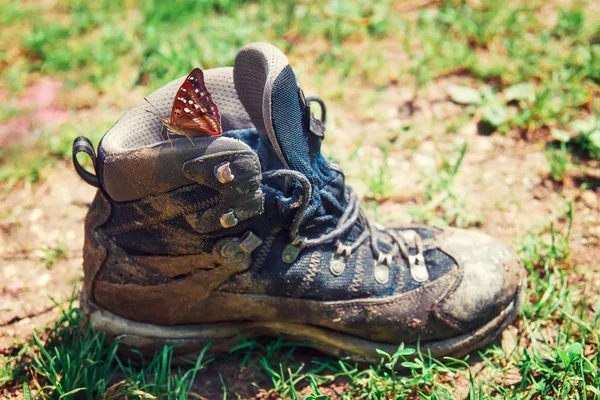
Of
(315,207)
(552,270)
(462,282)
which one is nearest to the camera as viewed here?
(315,207)

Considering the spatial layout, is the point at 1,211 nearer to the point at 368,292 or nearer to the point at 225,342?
the point at 225,342

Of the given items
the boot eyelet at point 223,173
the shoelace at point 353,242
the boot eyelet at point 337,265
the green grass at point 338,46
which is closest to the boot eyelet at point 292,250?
the shoelace at point 353,242

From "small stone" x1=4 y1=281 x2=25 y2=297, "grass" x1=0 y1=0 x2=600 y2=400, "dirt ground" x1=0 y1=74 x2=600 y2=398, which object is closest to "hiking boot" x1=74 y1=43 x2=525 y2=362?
"grass" x1=0 y1=0 x2=600 y2=400

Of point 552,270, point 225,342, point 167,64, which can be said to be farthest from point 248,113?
point 167,64

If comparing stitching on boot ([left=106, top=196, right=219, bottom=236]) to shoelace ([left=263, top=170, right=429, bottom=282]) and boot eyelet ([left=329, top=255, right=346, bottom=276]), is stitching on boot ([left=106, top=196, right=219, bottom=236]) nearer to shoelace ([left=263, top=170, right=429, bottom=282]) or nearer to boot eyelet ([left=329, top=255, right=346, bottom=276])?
shoelace ([left=263, top=170, right=429, bottom=282])

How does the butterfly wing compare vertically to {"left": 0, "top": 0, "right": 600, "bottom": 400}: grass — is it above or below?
above

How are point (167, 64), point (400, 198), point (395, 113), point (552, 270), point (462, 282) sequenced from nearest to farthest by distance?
1. point (462, 282)
2. point (552, 270)
3. point (400, 198)
4. point (395, 113)
5. point (167, 64)

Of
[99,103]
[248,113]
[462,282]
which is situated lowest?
[462,282]
